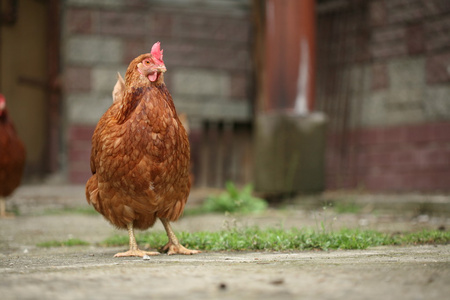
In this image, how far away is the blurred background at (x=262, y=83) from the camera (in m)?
6.58

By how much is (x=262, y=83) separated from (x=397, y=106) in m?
1.85

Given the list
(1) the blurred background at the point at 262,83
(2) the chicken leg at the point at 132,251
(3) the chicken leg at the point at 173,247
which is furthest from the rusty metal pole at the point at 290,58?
(2) the chicken leg at the point at 132,251

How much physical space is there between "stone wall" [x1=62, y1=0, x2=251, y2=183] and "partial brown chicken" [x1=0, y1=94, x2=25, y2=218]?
203 centimetres

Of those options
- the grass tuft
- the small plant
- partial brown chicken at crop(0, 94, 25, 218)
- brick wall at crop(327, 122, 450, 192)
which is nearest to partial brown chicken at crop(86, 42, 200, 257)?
the grass tuft

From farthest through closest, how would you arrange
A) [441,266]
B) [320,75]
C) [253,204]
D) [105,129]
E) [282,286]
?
[320,75] → [253,204] → [105,129] → [441,266] → [282,286]

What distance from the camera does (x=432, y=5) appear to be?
7.46 m

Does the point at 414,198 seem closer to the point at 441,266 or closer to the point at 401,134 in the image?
the point at 401,134

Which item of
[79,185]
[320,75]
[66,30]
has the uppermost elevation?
[66,30]

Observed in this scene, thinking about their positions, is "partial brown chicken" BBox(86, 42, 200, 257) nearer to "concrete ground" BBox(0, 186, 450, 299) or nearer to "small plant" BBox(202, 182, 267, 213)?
"concrete ground" BBox(0, 186, 450, 299)

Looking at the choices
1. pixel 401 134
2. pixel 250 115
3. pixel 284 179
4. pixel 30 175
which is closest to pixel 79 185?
pixel 30 175

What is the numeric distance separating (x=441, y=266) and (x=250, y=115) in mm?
6618

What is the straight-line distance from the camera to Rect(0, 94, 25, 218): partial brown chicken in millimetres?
6129

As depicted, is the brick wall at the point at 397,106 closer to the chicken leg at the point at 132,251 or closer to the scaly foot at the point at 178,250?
the scaly foot at the point at 178,250

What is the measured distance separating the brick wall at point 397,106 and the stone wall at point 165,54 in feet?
4.71
